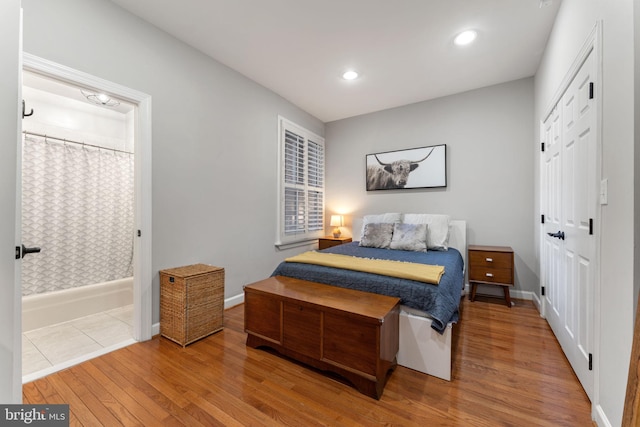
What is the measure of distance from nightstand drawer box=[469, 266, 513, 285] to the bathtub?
413cm

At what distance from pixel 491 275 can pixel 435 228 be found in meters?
0.80

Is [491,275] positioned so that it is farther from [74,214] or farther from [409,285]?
[74,214]

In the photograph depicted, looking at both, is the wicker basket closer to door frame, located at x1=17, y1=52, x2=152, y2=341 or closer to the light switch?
door frame, located at x1=17, y1=52, x2=152, y2=341

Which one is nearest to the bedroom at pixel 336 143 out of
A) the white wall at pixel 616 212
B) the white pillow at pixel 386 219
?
the white wall at pixel 616 212

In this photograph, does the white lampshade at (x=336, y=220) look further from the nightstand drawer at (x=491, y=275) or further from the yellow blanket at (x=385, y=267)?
the nightstand drawer at (x=491, y=275)

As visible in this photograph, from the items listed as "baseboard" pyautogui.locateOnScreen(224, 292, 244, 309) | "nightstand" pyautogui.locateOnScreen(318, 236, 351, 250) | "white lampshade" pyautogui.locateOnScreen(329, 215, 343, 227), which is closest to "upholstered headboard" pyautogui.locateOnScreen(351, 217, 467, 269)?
"nightstand" pyautogui.locateOnScreen(318, 236, 351, 250)

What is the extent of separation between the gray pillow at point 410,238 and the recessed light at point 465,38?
1.94 metres

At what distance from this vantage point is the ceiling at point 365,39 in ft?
6.89

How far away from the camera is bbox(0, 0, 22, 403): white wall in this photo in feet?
3.19

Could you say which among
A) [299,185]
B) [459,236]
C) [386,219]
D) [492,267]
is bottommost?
[492,267]

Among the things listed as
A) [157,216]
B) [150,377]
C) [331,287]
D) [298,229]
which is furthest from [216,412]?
[298,229]

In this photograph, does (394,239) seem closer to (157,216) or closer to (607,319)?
(607,319)

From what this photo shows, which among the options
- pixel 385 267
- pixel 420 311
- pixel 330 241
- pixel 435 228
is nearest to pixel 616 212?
pixel 420 311

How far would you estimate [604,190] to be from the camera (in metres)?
1.30
